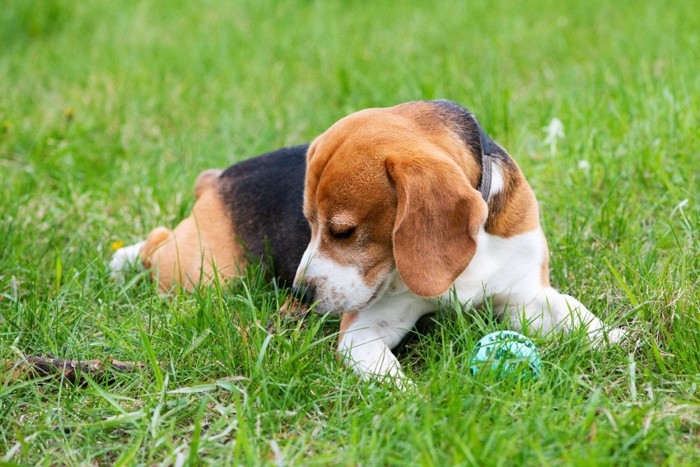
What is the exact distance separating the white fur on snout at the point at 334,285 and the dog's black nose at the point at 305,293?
0.01 meters

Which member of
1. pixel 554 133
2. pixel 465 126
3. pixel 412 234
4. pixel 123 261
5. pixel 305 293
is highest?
pixel 465 126

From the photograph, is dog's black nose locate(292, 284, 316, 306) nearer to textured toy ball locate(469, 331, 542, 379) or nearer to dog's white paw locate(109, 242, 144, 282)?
textured toy ball locate(469, 331, 542, 379)

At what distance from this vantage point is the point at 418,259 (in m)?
3.39

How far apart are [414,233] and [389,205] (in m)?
0.20

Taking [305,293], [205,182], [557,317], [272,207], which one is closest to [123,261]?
[205,182]

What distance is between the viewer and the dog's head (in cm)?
336

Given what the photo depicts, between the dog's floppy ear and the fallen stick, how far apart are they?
4.21 feet

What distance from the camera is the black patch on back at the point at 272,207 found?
4.51 m

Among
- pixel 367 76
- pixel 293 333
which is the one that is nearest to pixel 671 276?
pixel 293 333

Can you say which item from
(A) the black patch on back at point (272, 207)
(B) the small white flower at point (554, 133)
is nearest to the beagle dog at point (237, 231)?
(A) the black patch on back at point (272, 207)

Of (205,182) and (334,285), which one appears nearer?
(334,285)

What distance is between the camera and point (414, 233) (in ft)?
11.0

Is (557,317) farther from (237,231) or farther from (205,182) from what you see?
(205,182)

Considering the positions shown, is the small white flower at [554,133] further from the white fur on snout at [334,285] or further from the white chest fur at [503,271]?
the white fur on snout at [334,285]
